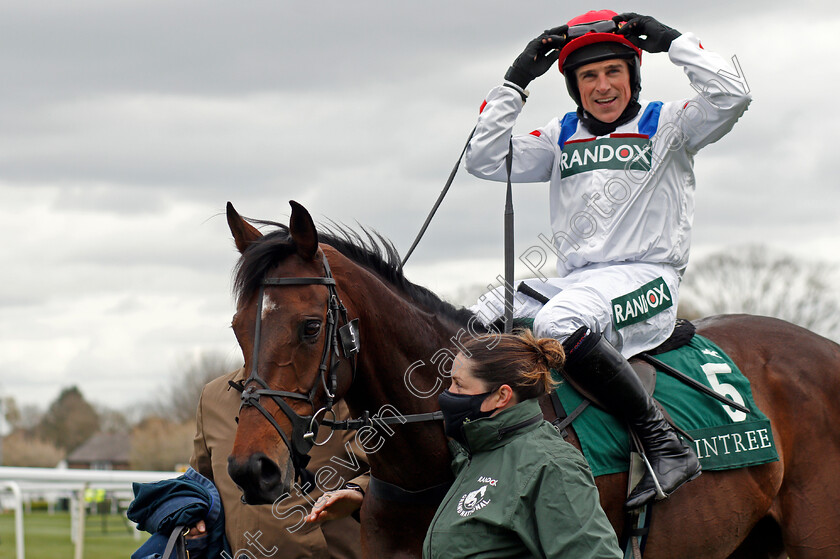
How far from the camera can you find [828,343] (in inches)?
178

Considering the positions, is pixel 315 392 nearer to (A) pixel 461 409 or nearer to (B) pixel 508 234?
(A) pixel 461 409

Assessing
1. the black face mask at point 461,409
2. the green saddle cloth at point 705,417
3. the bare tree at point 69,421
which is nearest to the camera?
the black face mask at point 461,409

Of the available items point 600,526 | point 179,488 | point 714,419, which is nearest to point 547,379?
point 600,526

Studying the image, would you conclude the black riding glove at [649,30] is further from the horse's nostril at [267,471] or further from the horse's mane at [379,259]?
the horse's nostril at [267,471]

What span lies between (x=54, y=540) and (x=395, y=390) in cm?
917

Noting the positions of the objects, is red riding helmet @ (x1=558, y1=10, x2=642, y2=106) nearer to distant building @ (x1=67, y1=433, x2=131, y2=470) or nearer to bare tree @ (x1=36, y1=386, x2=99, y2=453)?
bare tree @ (x1=36, y1=386, x2=99, y2=453)

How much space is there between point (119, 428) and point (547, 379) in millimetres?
83496

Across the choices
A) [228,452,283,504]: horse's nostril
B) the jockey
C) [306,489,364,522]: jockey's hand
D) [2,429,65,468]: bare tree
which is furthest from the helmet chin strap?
[2,429,65,468]: bare tree

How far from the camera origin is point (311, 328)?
3047 millimetres

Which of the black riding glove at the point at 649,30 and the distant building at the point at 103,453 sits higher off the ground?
the black riding glove at the point at 649,30

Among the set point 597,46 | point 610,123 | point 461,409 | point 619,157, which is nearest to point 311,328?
point 461,409

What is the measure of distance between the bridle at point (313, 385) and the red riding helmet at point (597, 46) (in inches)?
62.3

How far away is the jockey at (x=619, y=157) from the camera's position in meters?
3.86

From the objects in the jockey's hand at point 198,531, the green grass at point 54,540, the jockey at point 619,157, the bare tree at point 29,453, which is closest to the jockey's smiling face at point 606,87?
the jockey at point 619,157
